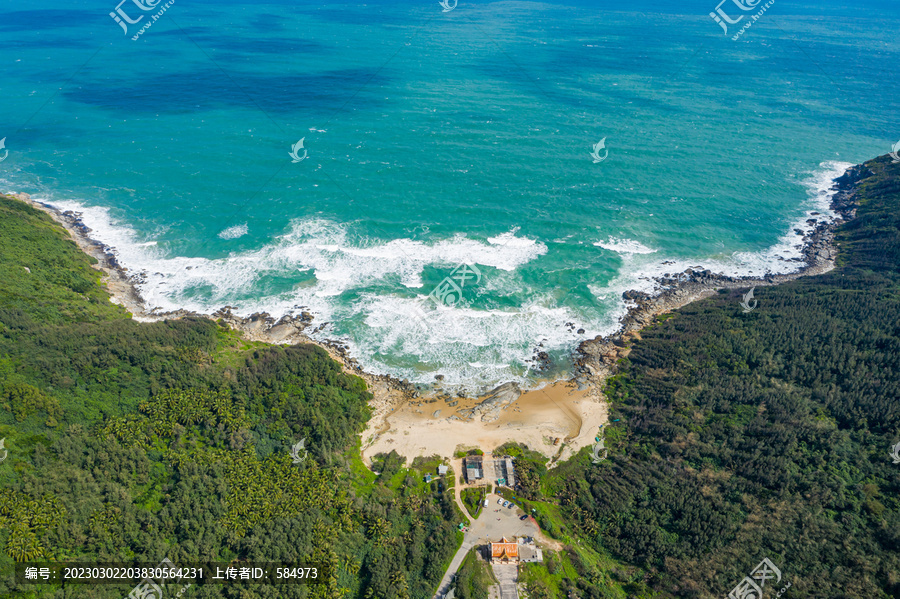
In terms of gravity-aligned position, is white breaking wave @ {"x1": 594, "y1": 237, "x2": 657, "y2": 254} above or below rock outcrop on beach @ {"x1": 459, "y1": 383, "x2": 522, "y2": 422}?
above

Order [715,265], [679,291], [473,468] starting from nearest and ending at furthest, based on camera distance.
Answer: [473,468], [679,291], [715,265]

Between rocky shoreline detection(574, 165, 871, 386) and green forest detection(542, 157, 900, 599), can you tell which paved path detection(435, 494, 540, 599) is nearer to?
green forest detection(542, 157, 900, 599)

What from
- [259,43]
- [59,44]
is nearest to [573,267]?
[259,43]

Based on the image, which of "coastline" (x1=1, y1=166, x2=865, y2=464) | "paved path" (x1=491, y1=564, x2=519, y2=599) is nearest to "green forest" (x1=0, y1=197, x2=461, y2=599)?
"coastline" (x1=1, y1=166, x2=865, y2=464)

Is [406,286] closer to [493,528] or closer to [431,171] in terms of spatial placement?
[431,171]

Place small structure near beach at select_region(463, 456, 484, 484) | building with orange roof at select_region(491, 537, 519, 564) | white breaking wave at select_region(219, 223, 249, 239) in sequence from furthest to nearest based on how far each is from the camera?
white breaking wave at select_region(219, 223, 249, 239)
small structure near beach at select_region(463, 456, 484, 484)
building with orange roof at select_region(491, 537, 519, 564)

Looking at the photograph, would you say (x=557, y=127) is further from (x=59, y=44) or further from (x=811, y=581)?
(x=59, y=44)

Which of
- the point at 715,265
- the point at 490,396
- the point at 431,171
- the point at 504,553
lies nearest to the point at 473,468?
the point at 504,553
